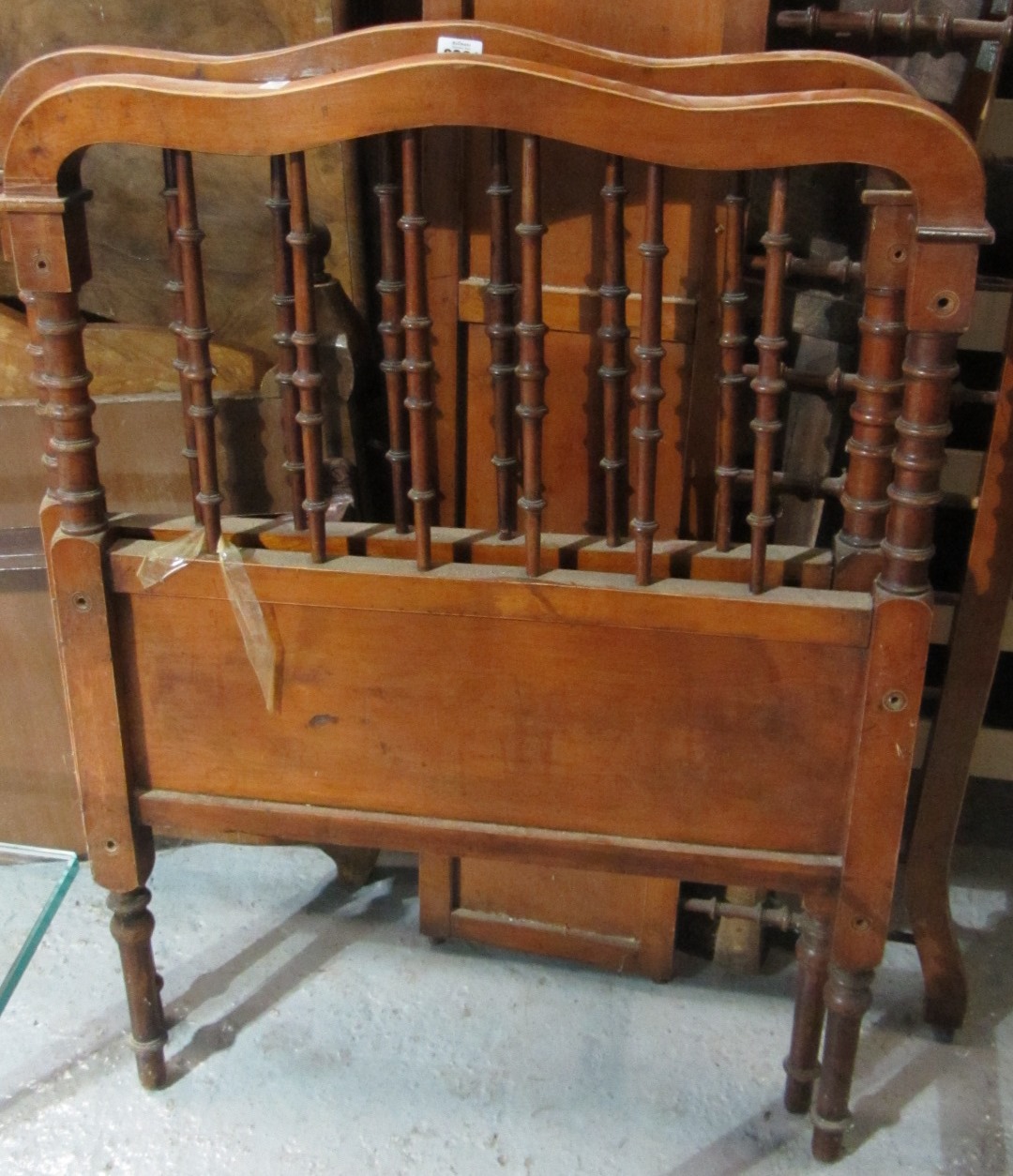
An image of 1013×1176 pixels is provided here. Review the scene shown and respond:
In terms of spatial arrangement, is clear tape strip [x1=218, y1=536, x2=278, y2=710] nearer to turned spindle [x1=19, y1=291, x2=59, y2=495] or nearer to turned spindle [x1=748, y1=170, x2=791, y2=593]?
turned spindle [x1=19, y1=291, x2=59, y2=495]

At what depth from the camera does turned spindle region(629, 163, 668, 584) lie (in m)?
0.98

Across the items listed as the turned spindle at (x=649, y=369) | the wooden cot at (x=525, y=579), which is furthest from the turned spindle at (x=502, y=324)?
the turned spindle at (x=649, y=369)

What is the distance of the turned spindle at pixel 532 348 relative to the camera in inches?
38.5

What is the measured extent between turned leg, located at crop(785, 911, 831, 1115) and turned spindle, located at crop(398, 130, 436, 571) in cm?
53

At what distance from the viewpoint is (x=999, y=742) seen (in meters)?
1.57

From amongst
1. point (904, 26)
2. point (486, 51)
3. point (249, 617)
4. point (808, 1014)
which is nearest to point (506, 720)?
point (249, 617)

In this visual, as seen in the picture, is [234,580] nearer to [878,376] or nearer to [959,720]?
[878,376]

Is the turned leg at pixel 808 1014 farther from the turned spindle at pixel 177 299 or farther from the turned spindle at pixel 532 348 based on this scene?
the turned spindle at pixel 177 299

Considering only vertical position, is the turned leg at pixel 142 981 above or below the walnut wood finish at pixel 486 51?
below

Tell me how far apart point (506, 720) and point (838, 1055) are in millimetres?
486

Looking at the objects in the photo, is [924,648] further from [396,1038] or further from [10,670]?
[10,670]

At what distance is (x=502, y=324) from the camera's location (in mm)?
1049

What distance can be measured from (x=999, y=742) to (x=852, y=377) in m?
0.74

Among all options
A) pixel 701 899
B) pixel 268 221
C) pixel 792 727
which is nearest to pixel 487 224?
pixel 268 221
